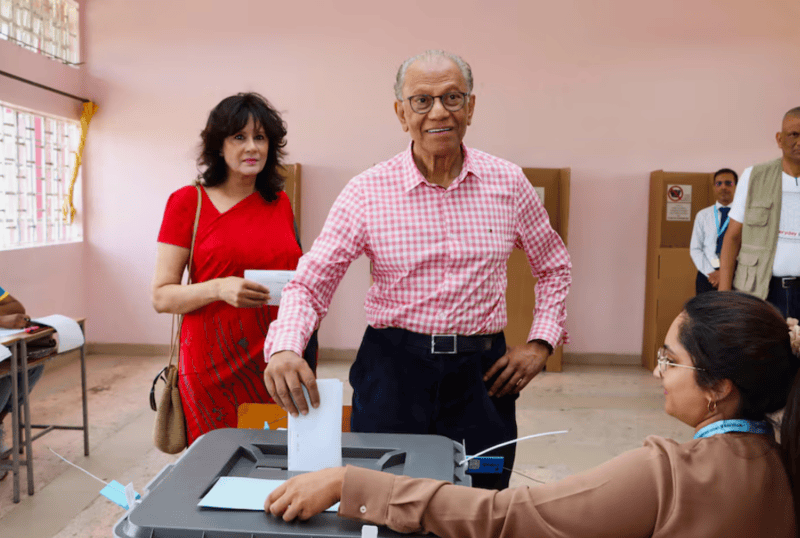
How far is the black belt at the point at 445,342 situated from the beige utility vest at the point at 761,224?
2085 millimetres

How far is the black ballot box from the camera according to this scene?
2.84 ft

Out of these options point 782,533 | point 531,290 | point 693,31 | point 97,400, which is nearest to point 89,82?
point 97,400

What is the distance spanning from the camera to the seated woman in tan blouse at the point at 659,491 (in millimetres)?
898

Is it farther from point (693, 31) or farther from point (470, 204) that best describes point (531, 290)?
point (470, 204)

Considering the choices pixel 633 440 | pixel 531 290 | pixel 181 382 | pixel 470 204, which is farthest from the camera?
pixel 531 290

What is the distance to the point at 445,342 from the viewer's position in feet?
4.75

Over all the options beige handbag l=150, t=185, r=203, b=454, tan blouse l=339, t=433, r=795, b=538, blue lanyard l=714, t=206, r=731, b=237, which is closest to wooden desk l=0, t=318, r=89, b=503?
beige handbag l=150, t=185, r=203, b=454

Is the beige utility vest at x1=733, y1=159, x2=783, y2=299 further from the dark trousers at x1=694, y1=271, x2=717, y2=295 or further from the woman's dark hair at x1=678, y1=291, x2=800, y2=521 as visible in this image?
the woman's dark hair at x1=678, y1=291, x2=800, y2=521

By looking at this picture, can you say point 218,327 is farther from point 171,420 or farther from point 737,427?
point 737,427

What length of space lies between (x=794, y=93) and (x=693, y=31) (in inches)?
39.5

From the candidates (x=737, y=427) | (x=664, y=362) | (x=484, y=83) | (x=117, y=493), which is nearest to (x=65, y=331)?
(x=117, y=493)

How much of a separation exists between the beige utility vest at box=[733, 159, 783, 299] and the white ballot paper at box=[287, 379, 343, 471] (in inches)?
101

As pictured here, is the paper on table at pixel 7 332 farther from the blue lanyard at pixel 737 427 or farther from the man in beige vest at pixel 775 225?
the man in beige vest at pixel 775 225

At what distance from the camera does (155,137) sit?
5.48 m
